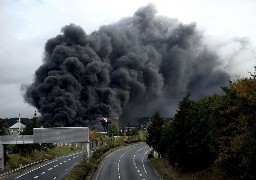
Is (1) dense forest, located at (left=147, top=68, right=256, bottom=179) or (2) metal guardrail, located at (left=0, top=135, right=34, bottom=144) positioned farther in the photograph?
(2) metal guardrail, located at (left=0, top=135, right=34, bottom=144)

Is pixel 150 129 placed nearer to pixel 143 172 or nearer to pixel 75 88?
pixel 143 172

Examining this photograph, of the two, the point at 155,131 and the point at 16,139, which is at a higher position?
the point at 155,131

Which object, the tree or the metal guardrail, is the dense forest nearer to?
the tree

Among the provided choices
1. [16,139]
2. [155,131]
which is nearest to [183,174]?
[155,131]

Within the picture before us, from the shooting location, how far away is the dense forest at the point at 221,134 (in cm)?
2412

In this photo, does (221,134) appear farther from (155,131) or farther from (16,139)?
(155,131)

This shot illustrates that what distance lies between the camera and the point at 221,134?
33.6 meters

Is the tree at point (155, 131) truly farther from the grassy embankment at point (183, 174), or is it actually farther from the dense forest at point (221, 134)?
the grassy embankment at point (183, 174)

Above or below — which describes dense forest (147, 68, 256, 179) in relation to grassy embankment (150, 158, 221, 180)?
above

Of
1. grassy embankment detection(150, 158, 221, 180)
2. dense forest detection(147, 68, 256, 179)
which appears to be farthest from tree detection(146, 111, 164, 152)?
grassy embankment detection(150, 158, 221, 180)

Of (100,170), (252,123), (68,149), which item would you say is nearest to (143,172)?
(100,170)

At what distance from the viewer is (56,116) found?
455ft

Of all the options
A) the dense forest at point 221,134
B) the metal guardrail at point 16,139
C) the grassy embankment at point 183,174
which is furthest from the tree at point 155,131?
the metal guardrail at point 16,139

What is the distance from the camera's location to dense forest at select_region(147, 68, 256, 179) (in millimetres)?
24125
